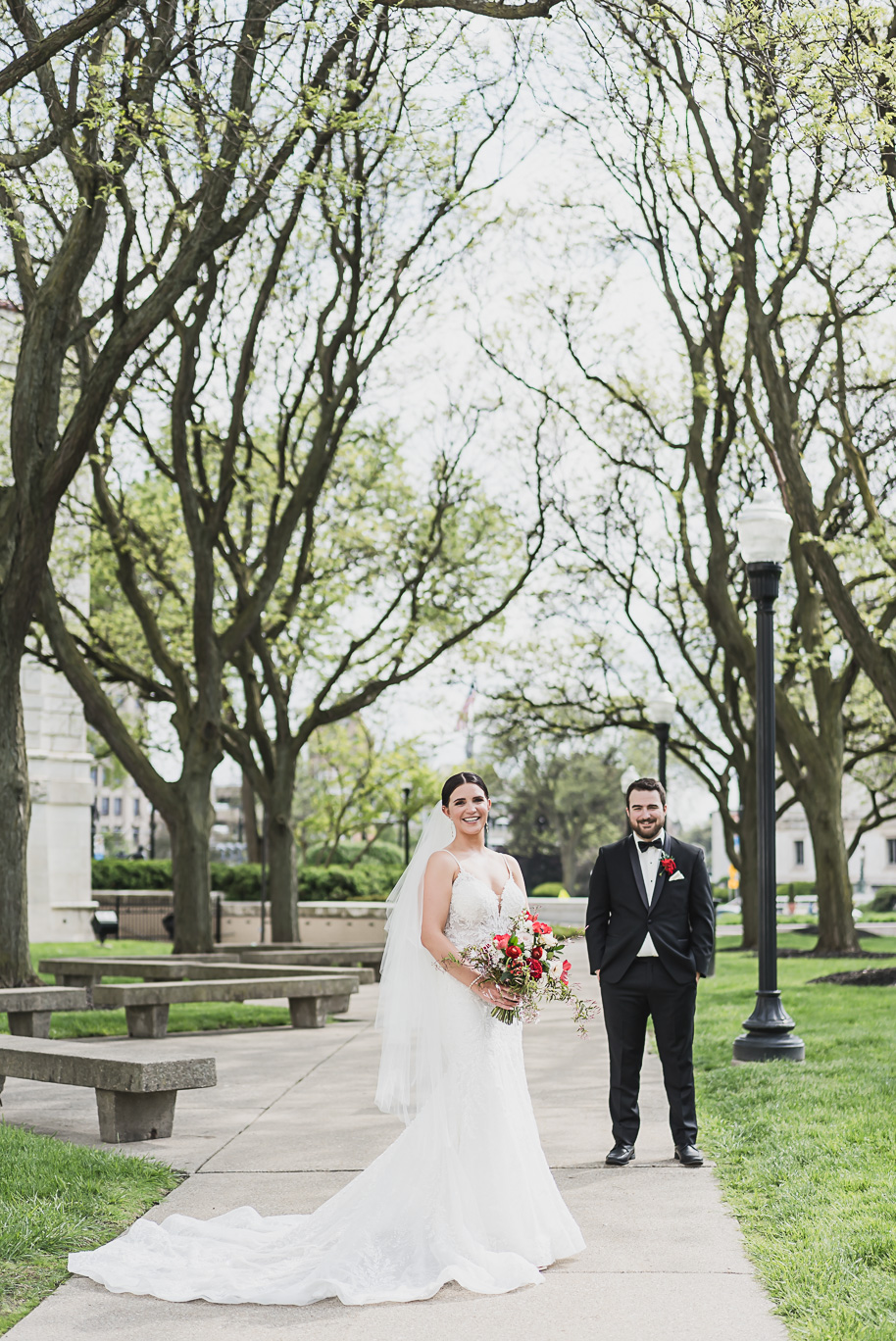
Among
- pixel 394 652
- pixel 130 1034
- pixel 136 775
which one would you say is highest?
pixel 394 652

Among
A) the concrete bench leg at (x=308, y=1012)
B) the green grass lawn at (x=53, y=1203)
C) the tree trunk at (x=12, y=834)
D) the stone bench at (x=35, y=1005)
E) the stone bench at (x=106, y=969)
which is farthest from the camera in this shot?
the stone bench at (x=106, y=969)

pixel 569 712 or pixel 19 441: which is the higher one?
pixel 19 441

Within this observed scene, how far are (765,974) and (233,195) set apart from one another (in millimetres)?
10442

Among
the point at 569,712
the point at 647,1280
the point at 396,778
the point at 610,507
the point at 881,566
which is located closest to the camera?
the point at 647,1280

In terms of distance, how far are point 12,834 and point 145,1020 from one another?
7.49 ft

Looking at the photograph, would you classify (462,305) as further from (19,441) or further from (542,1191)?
(542,1191)

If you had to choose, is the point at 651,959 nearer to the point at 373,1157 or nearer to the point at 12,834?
the point at 373,1157

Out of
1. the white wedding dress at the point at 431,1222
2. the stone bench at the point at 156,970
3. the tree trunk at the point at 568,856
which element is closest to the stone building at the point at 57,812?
the stone bench at the point at 156,970

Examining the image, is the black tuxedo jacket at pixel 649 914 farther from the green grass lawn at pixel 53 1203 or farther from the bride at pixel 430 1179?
the green grass lawn at pixel 53 1203

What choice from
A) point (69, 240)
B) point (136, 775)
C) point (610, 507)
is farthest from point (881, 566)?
point (69, 240)

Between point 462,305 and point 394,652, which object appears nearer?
point 462,305

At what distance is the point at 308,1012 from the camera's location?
1500 centimetres

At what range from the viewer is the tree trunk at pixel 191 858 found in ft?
61.5

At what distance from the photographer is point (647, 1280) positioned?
17.5ft
